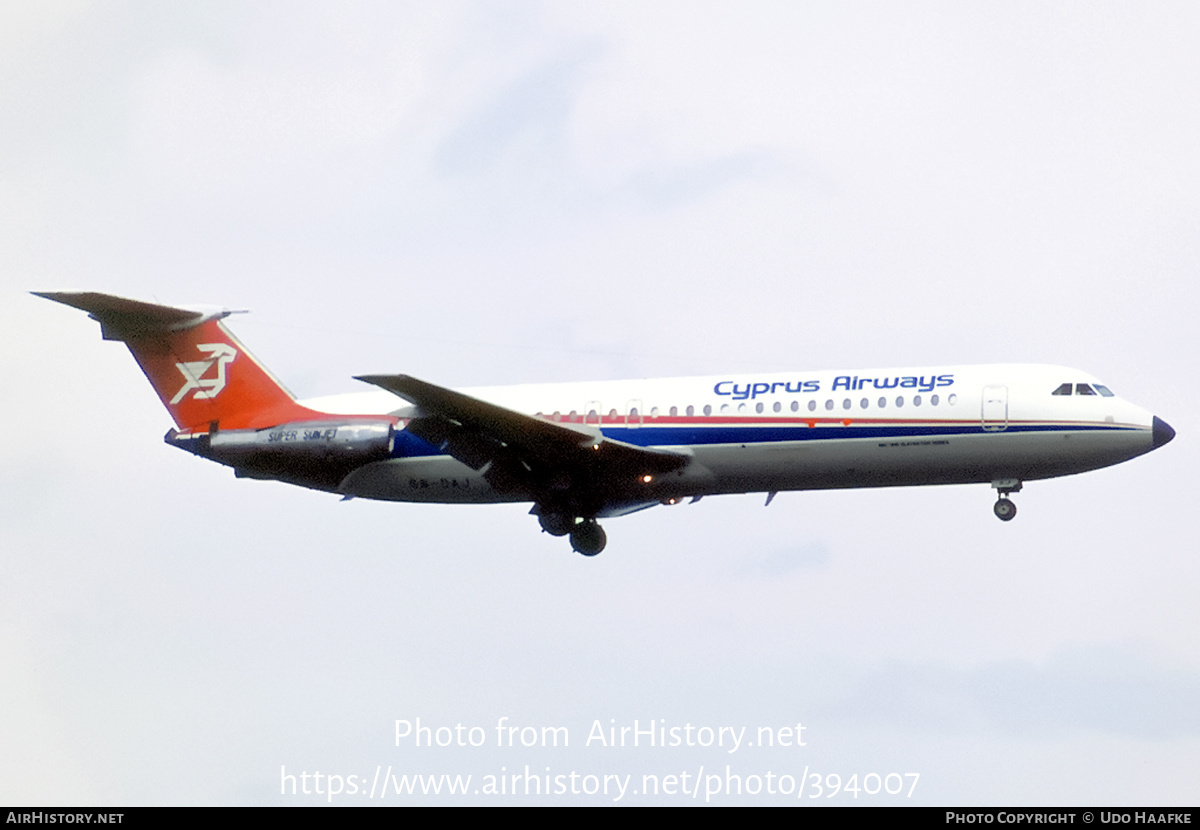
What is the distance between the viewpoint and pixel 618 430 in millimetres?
36000

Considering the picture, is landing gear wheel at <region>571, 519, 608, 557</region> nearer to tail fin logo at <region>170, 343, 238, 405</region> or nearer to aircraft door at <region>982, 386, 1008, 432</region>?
tail fin logo at <region>170, 343, 238, 405</region>

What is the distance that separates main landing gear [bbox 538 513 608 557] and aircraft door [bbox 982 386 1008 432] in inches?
378

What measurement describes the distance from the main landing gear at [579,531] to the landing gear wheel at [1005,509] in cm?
926

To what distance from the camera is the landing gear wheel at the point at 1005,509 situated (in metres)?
34.3

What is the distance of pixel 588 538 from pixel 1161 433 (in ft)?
41.9

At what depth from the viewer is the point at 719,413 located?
35.0m

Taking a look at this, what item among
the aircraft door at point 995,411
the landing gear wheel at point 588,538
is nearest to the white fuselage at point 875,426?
the aircraft door at point 995,411

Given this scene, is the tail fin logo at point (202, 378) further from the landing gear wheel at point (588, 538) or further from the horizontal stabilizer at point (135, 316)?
the landing gear wheel at point (588, 538)

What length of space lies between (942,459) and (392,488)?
12.3 metres

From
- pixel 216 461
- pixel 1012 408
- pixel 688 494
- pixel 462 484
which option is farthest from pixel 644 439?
pixel 216 461

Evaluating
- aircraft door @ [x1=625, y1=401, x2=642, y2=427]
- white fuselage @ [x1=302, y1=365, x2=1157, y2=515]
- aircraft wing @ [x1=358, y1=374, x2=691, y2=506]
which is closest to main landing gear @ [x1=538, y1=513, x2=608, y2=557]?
aircraft wing @ [x1=358, y1=374, x2=691, y2=506]

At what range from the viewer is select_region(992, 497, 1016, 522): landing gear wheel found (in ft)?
113

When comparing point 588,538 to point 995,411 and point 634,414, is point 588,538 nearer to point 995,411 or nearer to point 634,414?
point 634,414

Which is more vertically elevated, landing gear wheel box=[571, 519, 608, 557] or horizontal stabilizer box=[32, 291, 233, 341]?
horizontal stabilizer box=[32, 291, 233, 341]
